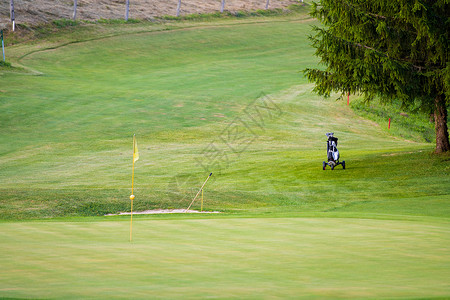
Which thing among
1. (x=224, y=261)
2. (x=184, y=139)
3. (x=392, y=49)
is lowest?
(x=184, y=139)

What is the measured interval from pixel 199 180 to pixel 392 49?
375 inches

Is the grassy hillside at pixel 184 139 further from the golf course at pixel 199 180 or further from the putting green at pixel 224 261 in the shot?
the putting green at pixel 224 261

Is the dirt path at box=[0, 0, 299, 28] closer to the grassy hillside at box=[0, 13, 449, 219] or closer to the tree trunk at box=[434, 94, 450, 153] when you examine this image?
the grassy hillside at box=[0, 13, 449, 219]

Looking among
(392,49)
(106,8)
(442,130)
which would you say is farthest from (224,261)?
(106,8)

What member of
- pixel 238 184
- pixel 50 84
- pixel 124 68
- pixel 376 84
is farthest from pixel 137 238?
pixel 124 68

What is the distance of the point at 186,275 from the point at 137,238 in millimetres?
2820

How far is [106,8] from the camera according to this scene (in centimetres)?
7531

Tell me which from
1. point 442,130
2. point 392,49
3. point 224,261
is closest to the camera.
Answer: point 224,261

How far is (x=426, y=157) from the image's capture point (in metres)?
25.1

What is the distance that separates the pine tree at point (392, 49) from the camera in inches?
881

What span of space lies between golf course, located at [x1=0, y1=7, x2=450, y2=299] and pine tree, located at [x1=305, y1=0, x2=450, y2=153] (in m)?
3.31

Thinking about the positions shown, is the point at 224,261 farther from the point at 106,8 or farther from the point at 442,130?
the point at 106,8

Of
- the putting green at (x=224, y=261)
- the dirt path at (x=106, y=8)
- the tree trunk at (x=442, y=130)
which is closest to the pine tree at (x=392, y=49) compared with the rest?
the tree trunk at (x=442, y=130)

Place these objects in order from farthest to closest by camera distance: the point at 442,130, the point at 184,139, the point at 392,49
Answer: the point at 184,139 < the point at 442,130 < the point at 392,49
